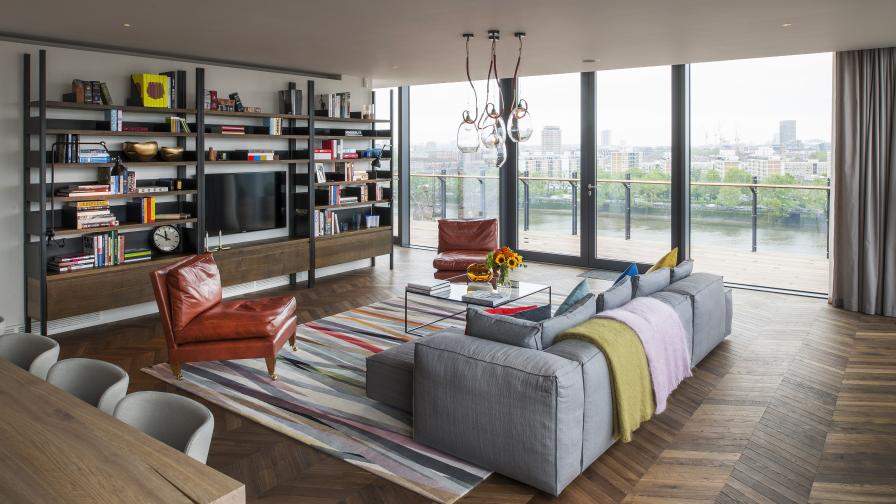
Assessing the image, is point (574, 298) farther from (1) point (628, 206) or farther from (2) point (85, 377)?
(1) point (628, 206)

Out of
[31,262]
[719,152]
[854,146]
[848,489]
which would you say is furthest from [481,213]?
[848,489]

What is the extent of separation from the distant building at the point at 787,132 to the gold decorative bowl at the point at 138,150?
240 inches

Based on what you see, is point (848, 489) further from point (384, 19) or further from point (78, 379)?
point (384, 19)

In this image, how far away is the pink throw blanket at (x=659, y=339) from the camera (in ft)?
12.5

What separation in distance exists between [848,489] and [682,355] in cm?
120

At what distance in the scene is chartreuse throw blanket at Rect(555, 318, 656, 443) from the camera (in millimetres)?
3498

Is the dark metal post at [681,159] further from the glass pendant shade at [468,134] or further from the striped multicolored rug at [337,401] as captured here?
the glass pendant shade at [468,134]

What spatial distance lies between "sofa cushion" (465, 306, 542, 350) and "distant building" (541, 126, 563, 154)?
5.72 m

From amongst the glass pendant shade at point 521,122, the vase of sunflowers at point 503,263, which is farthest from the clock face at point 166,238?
the glass pendant shade at point 521,122

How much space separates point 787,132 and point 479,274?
3.66m

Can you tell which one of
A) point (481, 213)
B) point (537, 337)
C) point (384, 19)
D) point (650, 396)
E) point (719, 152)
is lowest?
point (650, 396)

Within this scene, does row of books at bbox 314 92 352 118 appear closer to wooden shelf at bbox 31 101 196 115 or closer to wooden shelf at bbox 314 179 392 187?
wooden shelf at bbox 314 179 392 187

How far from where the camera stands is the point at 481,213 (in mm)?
9945

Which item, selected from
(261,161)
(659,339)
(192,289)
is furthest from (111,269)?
(659,339)
